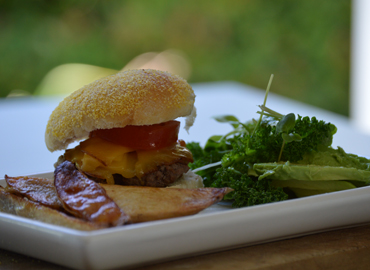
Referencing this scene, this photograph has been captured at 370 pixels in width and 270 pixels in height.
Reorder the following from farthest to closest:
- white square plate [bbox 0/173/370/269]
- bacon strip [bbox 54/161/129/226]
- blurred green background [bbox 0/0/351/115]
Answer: blurred green background [bbox 0/0/351/115]
bacon strip [bbox 54/161/129/226]
white square plate [bbox 0/173/370/269]

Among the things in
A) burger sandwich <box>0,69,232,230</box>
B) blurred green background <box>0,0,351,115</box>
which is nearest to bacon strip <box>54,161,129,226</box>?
burger sandwich <box>0,69,232,230</box>

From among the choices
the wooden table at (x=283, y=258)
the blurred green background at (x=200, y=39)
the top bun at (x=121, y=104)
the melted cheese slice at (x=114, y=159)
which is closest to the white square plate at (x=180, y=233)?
the wooden table at (x=283, y=258)

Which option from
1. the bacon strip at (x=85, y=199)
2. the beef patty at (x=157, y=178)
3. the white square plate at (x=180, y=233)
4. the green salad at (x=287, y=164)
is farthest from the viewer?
the beef patty at (x=157, y=178)

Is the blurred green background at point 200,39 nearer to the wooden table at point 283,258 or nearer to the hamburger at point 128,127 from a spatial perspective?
the hamburger at point 128,127

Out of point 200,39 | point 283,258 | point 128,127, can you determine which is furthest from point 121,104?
point 200,39

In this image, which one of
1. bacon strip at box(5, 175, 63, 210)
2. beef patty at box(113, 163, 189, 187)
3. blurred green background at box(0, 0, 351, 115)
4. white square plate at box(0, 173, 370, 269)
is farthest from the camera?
blurred green background at box(0, 0, 351, 115)

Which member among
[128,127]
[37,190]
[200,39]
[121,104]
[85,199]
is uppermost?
[121,104]

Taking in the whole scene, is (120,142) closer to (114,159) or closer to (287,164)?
(114,159)

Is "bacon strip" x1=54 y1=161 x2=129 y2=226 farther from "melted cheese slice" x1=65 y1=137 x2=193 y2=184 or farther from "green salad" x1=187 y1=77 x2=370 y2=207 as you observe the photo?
"green salad" x1=187 y1=77 x2=370 y2=207
